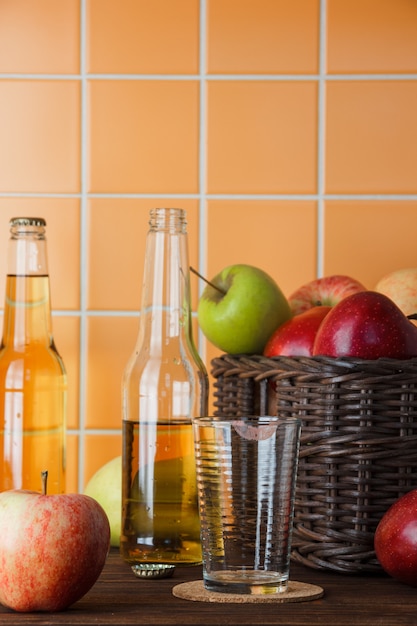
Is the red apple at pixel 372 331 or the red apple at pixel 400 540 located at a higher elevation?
the red apple at pixel 372 331

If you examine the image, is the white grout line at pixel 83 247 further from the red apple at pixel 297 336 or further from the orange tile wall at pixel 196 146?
the red apple at pixel 297 336

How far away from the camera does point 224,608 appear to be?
742mm

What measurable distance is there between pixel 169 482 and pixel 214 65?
59cm

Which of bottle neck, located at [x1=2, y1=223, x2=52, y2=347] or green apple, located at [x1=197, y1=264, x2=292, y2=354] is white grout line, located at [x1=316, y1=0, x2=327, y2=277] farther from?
bottle neck, located at [x1=2, y1=223, x2=52, y2=347]

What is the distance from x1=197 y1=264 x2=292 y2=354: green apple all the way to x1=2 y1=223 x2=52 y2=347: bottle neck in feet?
0.58

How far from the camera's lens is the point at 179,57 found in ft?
4.18

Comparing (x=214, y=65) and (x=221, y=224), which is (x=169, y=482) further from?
(x=214, y=65)

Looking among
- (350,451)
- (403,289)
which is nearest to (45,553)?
(350,451)

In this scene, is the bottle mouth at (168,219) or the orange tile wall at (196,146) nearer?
the bottle mouth at (168,219)

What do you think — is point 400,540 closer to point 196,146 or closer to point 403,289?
point 403,289

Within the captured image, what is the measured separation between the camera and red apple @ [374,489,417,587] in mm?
805

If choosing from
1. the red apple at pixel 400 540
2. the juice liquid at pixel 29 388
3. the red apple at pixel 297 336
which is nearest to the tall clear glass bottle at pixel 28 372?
the juice liquid at pixel 29 388

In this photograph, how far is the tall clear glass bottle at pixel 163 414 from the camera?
3.01 ft

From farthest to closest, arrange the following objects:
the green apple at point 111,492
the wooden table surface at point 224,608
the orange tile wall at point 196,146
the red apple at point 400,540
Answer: the orange tile wall at point 196,146, the green apple at point 111,492, the red apple at point 400,540, the wooden table surface at point 224,608
